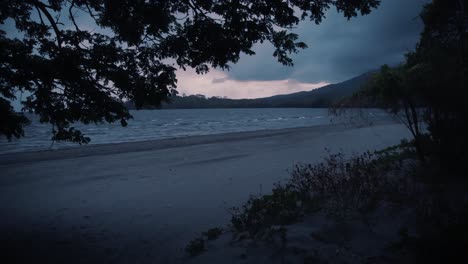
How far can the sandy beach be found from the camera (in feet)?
19.7

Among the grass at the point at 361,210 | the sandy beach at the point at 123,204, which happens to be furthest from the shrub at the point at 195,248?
the sandy beach at the point at 123,204

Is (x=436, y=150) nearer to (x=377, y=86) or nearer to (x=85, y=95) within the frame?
(x=377, y=86)

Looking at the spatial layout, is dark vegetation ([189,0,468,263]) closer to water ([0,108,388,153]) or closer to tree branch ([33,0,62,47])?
water ([0,108,388,153])

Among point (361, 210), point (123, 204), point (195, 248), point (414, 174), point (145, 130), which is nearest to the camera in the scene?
point (195, 248)

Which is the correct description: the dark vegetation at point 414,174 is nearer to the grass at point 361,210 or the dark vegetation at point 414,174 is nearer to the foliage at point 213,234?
the grass at point 361,210

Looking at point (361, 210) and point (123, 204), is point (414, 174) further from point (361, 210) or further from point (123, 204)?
point (123, 204)

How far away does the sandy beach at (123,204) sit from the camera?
236 inches

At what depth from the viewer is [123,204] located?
28.5 ft

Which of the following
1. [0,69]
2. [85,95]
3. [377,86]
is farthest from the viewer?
[377,86]

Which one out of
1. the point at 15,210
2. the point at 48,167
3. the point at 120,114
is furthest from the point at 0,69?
the point at 48,167

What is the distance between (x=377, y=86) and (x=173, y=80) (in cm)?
512

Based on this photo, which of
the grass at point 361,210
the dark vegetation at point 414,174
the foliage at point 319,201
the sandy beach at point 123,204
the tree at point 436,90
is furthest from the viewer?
the tree at point 436,90

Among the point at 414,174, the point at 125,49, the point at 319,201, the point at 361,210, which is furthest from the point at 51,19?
the point at 414,174

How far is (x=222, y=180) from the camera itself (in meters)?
10.7
